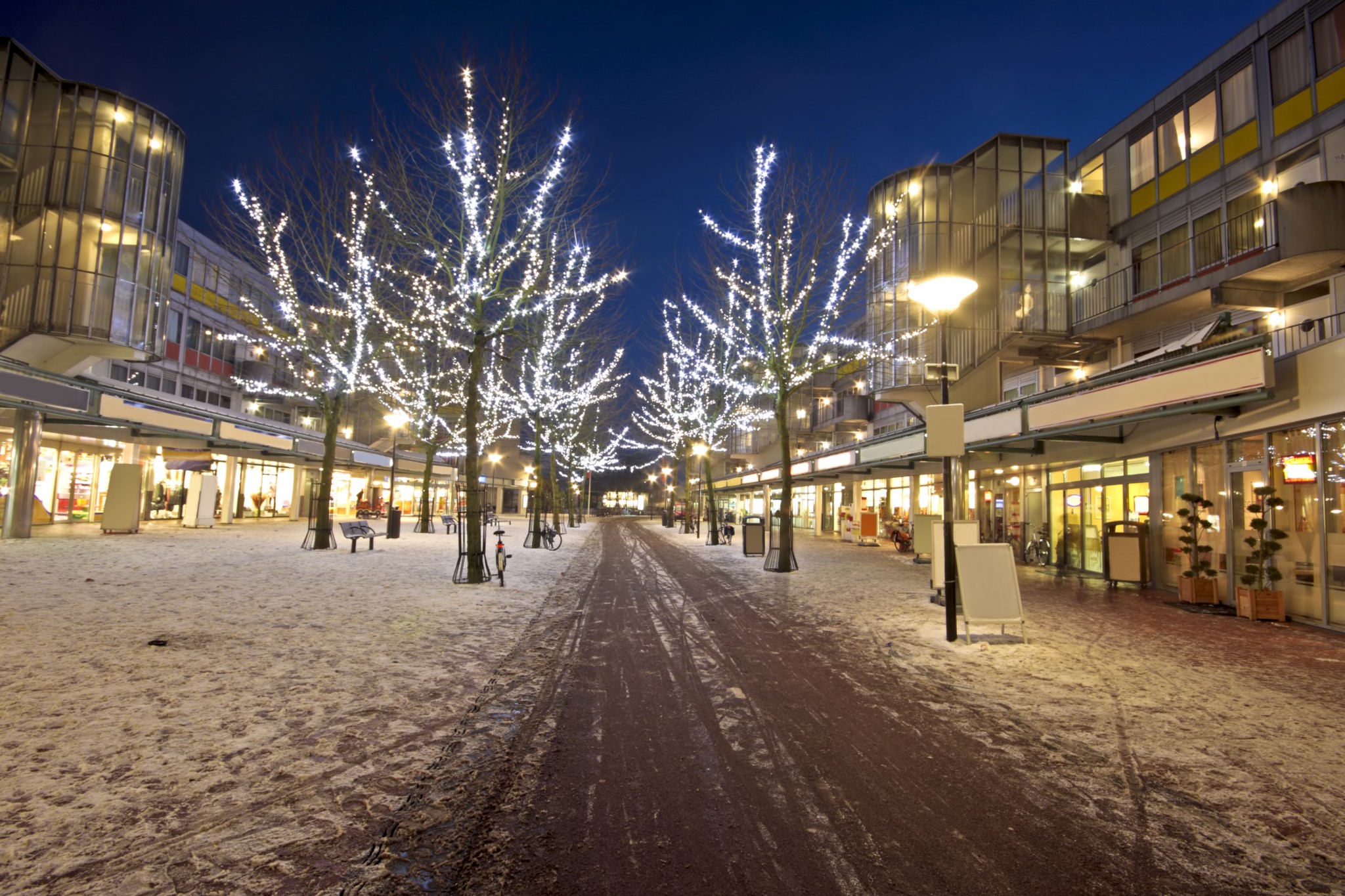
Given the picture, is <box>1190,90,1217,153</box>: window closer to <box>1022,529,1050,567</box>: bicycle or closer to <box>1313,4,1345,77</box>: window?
<box>1313,4,1345,77</box>: window

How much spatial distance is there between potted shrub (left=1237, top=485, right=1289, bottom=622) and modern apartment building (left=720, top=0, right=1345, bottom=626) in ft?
0.65

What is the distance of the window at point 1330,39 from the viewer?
1187 centimetres

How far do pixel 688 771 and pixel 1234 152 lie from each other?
683 inches

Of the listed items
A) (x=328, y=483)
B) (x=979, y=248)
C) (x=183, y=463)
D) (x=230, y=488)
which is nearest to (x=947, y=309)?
(x=979, y=248)

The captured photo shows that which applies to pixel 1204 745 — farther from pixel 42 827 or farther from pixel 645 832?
pixel 42 827

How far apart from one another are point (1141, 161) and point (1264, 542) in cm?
1151

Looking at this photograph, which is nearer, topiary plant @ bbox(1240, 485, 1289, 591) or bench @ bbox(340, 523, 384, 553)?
topiary plant @ bbox(1240, 485, 1289, 591)

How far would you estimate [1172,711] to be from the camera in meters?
5.17

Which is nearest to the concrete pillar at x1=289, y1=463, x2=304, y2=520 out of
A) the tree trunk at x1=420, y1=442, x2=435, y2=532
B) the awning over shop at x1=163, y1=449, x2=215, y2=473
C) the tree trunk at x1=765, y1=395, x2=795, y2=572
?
the awning over shop at x1=163, y1=449, x2=215, y2=473

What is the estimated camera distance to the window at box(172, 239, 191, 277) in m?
33.7

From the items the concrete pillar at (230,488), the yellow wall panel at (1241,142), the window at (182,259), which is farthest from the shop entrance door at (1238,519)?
the window at (182,259)

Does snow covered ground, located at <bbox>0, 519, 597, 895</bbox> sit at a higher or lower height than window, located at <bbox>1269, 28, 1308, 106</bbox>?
lower

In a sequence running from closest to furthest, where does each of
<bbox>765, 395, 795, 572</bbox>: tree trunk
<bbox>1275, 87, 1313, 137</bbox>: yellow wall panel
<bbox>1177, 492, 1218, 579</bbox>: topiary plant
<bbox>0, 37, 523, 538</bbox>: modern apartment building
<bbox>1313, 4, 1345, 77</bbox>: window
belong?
<bbox>1177, 492, 1218, 579</bbox>: topiary plant
<bbox>1313, 4, 1345, 77</bbox>: window
<bbox>1275, 87, 1313, 137</bbox>: yellow wall panel
<bbox>765, 395, 795, 572</bbox>: tree trunk
<bbox>0, 37, 523, 538</bbox>: modern apartment building

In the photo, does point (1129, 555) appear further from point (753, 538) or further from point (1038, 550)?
point (753, 538)
